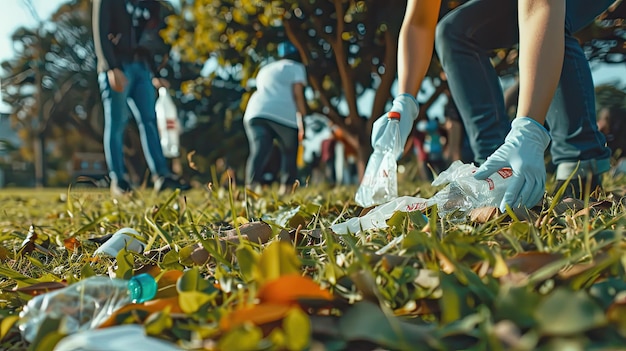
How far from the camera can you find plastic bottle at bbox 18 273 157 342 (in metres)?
0.78

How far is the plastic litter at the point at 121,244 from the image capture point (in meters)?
1.36

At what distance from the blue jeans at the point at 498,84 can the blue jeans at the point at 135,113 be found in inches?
108

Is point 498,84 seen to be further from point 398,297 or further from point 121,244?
point 398,297

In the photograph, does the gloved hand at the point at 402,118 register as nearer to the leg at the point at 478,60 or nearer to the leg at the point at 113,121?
the leg at the point at 478,60

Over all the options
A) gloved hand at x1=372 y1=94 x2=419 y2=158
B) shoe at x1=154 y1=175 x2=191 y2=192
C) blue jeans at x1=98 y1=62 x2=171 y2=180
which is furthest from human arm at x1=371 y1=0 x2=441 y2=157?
blue jeans at x1=98 y1=62 x2=171 y2=180

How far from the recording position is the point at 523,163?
140cm

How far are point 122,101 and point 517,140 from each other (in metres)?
3.46

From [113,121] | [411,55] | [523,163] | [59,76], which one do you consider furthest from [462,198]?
[59,76]

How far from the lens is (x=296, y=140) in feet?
16.8

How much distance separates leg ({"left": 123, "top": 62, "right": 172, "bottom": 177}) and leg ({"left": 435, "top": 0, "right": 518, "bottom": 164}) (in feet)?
9.08

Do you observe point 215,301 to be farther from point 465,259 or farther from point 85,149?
point 85,149

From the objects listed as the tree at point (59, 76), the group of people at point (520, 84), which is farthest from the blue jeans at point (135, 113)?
the tree at point (59, 76)

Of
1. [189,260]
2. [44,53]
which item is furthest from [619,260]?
[44,53]

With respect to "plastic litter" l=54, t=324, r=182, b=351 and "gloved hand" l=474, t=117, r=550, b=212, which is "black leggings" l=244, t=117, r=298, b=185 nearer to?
"gloved hand" l=474, t=117, r=550, b=212
